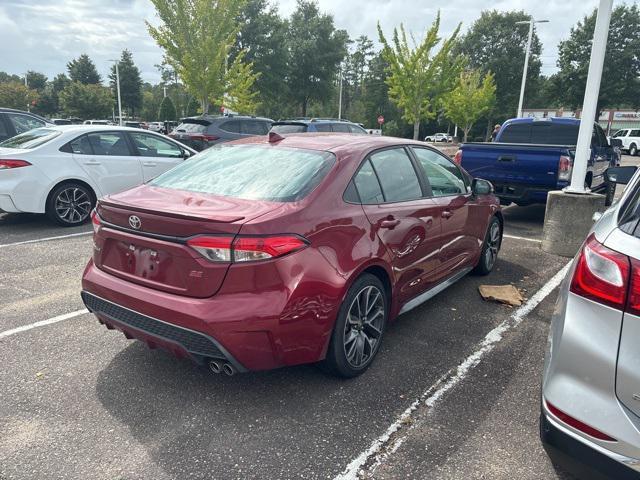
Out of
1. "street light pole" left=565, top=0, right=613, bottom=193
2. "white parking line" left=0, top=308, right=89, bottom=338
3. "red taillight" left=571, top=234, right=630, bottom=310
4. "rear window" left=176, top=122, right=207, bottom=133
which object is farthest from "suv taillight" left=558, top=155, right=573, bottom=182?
"rear window" left=176, top=122, right=207, bottom=133

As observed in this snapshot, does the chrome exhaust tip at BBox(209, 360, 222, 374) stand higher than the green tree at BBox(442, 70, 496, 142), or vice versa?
the green tree at BBox(442, 70, 496, 142)

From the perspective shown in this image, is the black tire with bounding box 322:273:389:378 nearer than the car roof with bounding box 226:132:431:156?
Yes

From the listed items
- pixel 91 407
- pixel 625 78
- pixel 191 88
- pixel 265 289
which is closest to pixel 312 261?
pixel 265 289

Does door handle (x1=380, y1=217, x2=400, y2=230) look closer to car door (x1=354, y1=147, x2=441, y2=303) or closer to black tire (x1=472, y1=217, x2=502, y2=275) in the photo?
car door (x1=354, y1=147, x2=441, y2=303)

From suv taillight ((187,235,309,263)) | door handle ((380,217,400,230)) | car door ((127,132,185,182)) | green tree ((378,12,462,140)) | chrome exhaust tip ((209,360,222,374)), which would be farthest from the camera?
green tree ((378,12,462,140))

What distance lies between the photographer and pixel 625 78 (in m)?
47.8

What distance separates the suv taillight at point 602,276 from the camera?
1.81m

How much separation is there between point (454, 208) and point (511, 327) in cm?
114

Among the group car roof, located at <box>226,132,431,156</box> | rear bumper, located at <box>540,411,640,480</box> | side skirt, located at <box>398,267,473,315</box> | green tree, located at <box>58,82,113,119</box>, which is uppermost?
green tree, located at <box>58,82,113,119</box>

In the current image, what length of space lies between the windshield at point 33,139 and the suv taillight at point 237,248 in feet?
19.2

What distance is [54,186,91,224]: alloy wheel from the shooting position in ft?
23.8

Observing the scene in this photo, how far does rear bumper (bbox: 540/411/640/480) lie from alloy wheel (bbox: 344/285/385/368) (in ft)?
4.32

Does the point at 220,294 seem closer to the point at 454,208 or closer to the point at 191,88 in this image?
the point at 454,208

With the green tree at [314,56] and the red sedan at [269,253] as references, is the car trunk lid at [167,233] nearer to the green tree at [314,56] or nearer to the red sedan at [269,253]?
the red sedan at [269,253]
